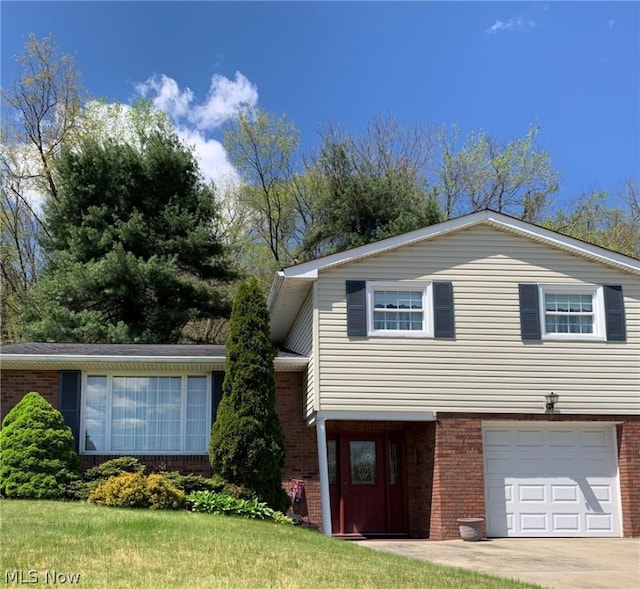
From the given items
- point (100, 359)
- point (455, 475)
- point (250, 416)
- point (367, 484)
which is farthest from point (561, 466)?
point (100, 359)

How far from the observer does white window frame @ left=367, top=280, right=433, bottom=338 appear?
14349 mm

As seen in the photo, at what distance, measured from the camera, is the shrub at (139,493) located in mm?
12312

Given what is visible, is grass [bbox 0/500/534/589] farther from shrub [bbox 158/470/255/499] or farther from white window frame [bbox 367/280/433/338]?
white window frame [bbox 367/280/433/338]

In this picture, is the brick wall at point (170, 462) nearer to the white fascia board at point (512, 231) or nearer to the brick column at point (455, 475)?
the brick column at point (455, 475)

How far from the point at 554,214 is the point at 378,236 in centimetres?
748

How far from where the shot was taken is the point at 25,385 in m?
14.9

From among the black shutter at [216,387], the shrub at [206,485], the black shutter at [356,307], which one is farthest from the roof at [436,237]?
the shrub at [206,485]

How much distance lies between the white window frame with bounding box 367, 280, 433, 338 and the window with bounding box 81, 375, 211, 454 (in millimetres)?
3570

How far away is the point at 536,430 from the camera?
14.6 metres

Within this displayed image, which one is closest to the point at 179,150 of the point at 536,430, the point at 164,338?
the point at 164,338

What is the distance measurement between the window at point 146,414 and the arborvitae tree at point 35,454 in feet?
3.23

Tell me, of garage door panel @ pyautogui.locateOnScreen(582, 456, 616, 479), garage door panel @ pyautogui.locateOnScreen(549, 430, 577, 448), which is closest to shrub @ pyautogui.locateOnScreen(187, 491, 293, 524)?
garage door panel @ pyautogui.locateOnScreen(549, 430, 577, 448)

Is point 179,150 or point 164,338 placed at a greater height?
point 179,150

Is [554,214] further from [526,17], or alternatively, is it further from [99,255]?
[99,255]
